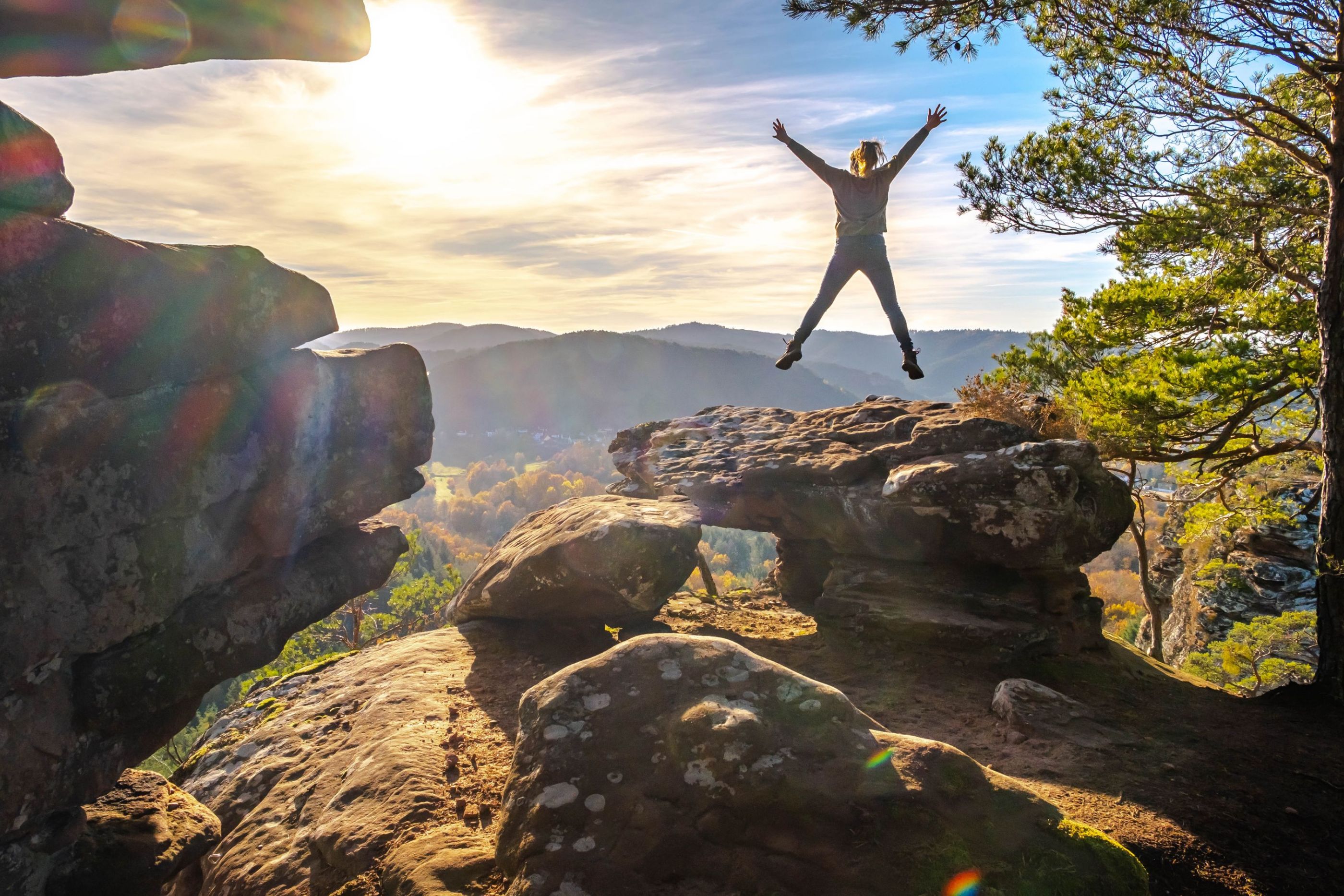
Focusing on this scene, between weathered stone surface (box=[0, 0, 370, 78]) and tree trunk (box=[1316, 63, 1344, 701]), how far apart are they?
12899 mm

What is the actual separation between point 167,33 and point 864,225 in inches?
335

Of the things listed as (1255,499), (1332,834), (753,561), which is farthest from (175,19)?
(753,561)

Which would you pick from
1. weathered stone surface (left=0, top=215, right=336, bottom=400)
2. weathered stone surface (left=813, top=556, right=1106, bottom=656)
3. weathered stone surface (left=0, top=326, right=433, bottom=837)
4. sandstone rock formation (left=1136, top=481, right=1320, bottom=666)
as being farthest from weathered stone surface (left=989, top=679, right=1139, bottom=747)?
sandstone rock formation (left=1136, top=481, right=1320, bottom=666)

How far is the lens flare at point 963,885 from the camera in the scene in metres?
4.11

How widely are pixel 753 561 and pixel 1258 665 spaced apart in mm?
129427

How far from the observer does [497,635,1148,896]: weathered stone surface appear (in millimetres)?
4305

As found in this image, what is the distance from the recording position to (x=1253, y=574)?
20109 mm

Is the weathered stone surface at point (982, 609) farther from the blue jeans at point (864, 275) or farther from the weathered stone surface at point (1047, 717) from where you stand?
the blue jeans at point (864, 275)

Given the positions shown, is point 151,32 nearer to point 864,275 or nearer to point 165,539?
point 165,539

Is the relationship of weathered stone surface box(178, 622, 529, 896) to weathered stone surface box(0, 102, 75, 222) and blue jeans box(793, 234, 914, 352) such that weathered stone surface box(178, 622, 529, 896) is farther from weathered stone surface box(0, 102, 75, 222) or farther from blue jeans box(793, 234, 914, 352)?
blue jeans box(793, 234, 914, 352)

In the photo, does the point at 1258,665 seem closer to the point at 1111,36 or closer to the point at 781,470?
the point at 781,470

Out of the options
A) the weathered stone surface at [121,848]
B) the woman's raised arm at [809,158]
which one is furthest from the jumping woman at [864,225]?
the weathered stone surface at [121,848]

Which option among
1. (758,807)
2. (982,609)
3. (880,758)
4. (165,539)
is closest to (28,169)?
(165,539)

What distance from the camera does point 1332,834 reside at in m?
6.05
